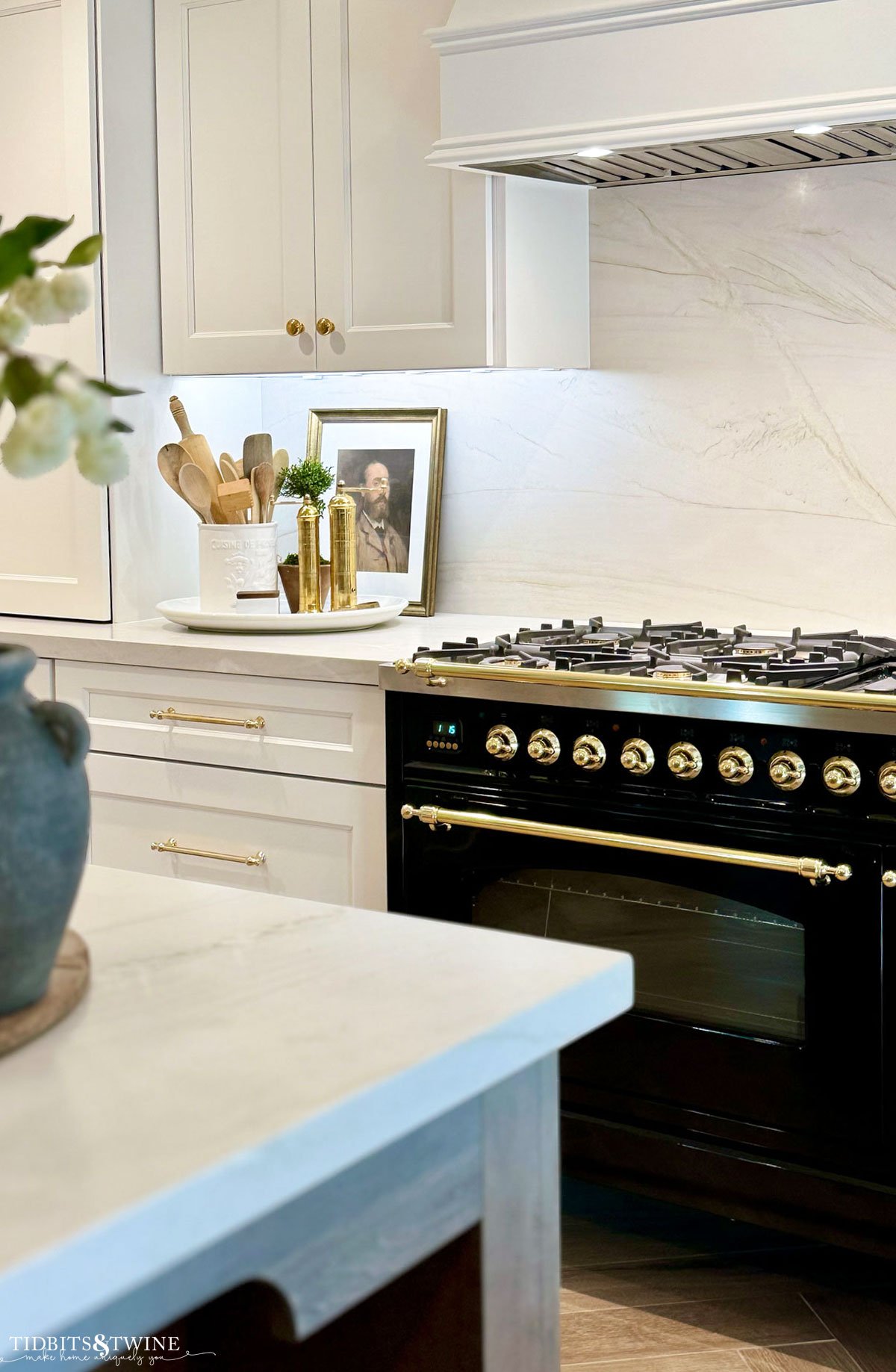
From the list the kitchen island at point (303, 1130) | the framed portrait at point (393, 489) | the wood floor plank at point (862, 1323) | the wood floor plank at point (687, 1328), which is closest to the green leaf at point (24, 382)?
the kitchen island at point (303, 1130)

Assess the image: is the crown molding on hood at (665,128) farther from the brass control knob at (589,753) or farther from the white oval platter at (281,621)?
the brass control knob at (589,753)

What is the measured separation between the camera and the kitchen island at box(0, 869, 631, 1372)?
0.70m

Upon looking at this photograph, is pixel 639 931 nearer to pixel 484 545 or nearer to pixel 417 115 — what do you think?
pixel 484 545

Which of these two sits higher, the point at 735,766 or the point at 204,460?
the point at 204,460

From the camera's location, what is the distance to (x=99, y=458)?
81 cm

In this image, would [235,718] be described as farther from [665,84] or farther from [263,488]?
[665,84]

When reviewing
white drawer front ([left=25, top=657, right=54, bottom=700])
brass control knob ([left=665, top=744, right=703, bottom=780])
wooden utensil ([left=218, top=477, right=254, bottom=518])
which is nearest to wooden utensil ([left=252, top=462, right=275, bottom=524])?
wooden utensil ([left=218, top=477, right=254, bottom=518])

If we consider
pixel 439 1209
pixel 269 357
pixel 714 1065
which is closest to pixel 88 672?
pixel 269 357

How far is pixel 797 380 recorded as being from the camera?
2805mm

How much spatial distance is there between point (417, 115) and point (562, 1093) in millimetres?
1786

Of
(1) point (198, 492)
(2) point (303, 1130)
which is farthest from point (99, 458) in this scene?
(1) point (198, 492)

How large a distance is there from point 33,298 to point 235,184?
7.64 ft

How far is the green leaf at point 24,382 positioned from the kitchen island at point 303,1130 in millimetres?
374

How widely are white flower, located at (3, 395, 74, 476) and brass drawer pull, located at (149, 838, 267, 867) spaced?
205 centimetres
